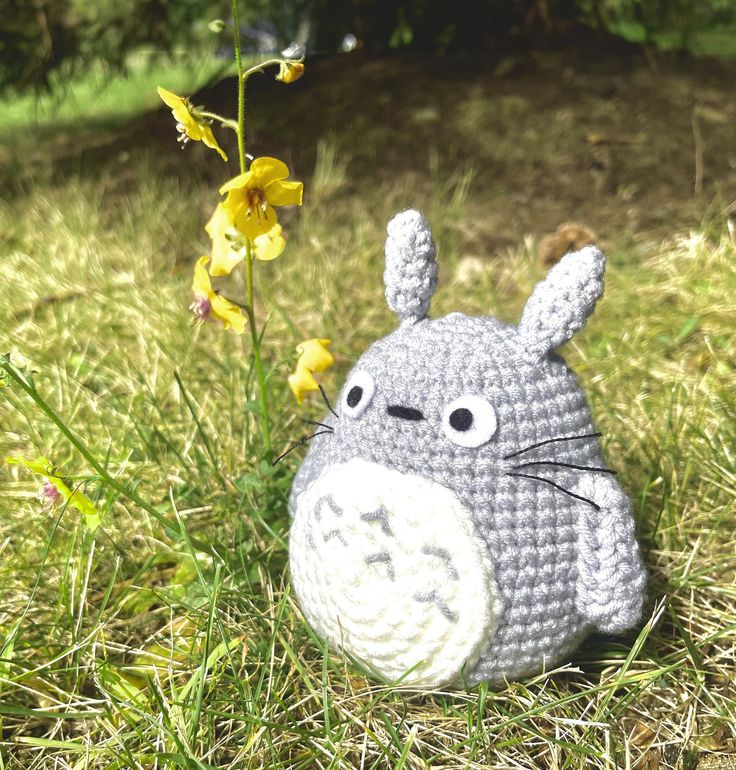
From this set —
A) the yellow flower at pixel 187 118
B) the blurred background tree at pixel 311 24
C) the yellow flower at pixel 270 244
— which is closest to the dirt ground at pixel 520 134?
the blurred background tree at pixel 311 24

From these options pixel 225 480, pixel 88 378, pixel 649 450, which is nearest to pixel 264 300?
pixel 88 378

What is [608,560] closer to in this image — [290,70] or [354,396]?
[354,396]

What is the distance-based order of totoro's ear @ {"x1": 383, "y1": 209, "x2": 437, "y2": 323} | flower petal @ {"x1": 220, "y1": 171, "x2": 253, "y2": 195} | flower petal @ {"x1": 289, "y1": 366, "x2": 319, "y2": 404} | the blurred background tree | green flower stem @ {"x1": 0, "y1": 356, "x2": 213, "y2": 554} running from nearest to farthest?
green flower stem @ {"x1": 0, "y1": 356, "x2": 213, "y2": 554}, flower petal @ {"x1": 220, "y1": 171, "x2": 253, "y2": 195}, totoro's ear @ {"x1": 383, "y1": 209, "x2": 437, "y2": 323}, flower petal @ {"x1": 289, "y1": 366, "x2": 319, "y2": 404}, the blurred background tree

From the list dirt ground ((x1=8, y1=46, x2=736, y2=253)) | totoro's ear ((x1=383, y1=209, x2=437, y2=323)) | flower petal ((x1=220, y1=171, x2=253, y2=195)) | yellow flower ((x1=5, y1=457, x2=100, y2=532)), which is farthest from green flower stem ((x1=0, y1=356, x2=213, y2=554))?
dirt ground ((x1=8, y1=46, x2=736, y2=253))

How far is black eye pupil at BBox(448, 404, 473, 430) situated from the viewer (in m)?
0.96

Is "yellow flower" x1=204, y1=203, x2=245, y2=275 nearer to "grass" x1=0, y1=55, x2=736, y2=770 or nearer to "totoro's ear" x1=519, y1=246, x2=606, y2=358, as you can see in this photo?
"grass" x1=0, y1=55, x2=736, y2=770

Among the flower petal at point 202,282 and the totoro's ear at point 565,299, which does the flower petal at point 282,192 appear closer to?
the flower petal at point 202,282

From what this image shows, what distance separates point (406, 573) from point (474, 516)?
0.11 meters

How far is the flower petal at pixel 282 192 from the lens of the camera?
1.01 metres

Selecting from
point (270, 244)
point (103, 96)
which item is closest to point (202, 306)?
point (270, 244)

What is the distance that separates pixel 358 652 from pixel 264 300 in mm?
1399

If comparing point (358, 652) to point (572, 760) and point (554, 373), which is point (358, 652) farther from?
point (554, 373)

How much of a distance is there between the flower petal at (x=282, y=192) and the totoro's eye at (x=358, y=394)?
0.24 meters

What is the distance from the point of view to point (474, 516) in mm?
948
